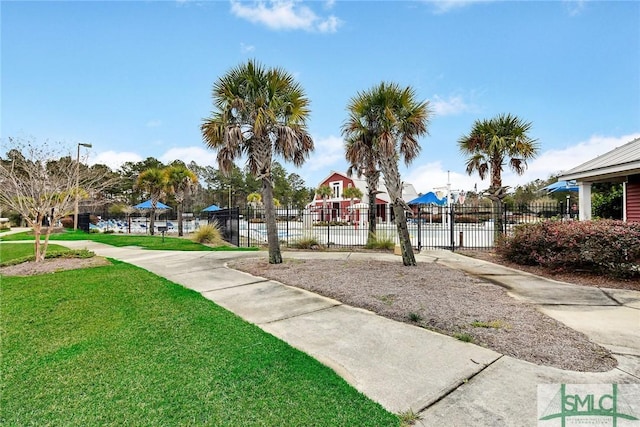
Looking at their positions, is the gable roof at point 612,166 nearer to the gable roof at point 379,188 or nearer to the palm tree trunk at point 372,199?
the palm tree trunk at point 372,199

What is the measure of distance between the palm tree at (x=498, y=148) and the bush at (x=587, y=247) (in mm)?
3322

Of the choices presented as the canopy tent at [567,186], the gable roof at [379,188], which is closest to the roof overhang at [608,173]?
the canopy tent at [567,186]

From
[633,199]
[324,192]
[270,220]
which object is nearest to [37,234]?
[270,220]

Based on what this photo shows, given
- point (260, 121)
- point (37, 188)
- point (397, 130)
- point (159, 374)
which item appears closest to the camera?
point (159, 374)

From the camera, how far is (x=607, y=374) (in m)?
2.78

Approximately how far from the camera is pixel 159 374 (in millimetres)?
2682

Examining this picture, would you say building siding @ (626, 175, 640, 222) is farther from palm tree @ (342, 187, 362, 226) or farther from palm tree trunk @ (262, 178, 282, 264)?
palm tree @ (342, 187, 362, 226)

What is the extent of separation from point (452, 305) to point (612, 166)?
21.5ft

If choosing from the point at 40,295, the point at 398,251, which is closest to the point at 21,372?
the point at 40,295

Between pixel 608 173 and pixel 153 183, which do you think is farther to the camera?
pixel 153 183

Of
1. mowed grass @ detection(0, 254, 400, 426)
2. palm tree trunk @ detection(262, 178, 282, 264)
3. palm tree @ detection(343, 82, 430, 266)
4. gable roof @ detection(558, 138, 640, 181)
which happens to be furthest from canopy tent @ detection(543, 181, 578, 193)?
mowed grass @ detection(0, 254, 400, 426)

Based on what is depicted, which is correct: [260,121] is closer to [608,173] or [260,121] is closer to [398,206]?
[398,206]

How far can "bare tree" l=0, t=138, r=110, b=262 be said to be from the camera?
325 inches

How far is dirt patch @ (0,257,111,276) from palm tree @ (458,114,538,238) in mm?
12839
